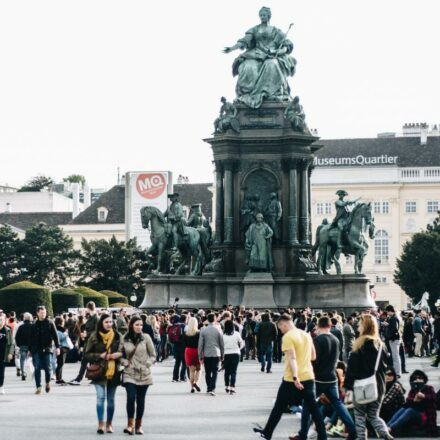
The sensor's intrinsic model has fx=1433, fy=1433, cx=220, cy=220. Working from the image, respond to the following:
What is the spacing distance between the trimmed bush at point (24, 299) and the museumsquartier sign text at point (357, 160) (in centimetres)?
8609

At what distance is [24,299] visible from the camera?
2470 inches

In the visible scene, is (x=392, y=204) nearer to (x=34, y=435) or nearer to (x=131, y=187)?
Result: (x=131, y=187)

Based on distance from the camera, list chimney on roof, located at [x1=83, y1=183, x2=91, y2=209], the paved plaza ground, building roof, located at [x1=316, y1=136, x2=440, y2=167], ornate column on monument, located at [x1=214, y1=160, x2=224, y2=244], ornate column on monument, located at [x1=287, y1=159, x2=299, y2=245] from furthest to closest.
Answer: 1. chimney on roof, located at [x1=83, y1=183, x2=91, y2=209]
2. building roof, located at [x1=316, y1=136, x2=440, y2=167]
3. ornate column on monument, located at [x1=214, y1=160, x2=224, y2=244]
4. ornate column on monument, located at [x1=287, y1=159, x2=299, y2=245]
5. the paved plaza ground

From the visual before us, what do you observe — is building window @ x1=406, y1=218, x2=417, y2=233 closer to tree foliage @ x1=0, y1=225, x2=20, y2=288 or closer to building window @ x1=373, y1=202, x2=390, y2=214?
building window @ x1=373, y1=202, x2=390, y2=214

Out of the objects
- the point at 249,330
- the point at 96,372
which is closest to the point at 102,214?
the point at 249,330

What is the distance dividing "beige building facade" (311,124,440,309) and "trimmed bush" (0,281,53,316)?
85.4 m

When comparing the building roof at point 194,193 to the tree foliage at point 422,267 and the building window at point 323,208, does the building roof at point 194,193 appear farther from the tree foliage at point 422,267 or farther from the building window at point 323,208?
the tree foliage at point 422,267

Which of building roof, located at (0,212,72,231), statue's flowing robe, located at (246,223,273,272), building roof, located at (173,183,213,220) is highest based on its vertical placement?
building roof, located at (173,183,213,220)

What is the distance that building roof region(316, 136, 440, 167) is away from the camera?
148m

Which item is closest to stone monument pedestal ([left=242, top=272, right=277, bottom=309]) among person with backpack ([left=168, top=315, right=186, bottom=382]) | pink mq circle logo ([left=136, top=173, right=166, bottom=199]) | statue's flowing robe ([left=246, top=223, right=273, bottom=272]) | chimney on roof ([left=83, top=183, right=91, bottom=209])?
statue's flowing robe ([left=246, top=223, right=273, bottom=272])

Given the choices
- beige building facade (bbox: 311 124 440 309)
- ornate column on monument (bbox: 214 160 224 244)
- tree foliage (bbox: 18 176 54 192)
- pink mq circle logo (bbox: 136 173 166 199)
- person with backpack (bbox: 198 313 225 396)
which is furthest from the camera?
tree foliage (bbox: 18 176 54 192)

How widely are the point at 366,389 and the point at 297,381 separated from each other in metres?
0.97

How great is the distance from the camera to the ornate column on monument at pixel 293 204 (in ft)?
180

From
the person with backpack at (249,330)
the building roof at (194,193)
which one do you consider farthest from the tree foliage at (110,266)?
the person with backpack at (249,330)
